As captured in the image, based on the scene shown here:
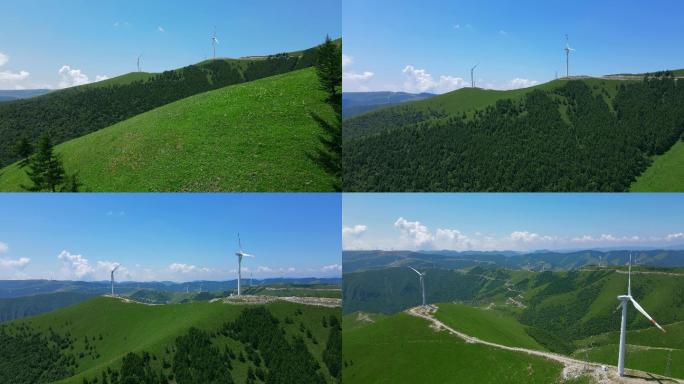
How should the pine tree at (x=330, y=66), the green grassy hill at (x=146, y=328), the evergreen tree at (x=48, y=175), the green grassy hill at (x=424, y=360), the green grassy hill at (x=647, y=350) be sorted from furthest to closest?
the green grassy hill at (x=647, y=350) < the pine tree at (x=330, y=66) < the green grassy hill at (x=146, y=328) < the evergreen tree at (x=48, y=175) < the green grassy hill at (x=424, y=360)

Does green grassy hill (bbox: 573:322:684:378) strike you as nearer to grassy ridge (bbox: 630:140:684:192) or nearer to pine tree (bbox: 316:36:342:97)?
grassy ridge (bbox: 630:140:684:192)

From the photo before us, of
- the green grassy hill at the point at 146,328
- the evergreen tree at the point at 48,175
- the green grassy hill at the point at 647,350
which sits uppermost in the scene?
the evergreen tree at the point at 48,175

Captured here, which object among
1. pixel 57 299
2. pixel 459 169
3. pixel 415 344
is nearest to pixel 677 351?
pixel 415 344

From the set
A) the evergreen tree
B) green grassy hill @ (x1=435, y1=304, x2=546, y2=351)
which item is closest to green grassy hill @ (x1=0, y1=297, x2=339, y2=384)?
green grassy hill @ (x1=435, y1=304, x2=546, y2=351)

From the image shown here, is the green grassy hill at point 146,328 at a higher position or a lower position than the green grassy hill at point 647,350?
higher

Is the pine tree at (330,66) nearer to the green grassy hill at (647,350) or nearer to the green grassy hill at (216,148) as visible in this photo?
the green grassy hill at (216,148)

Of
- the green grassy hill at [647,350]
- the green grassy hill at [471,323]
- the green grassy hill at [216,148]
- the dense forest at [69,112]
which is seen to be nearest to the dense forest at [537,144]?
the green grassy hill at [647,350]
